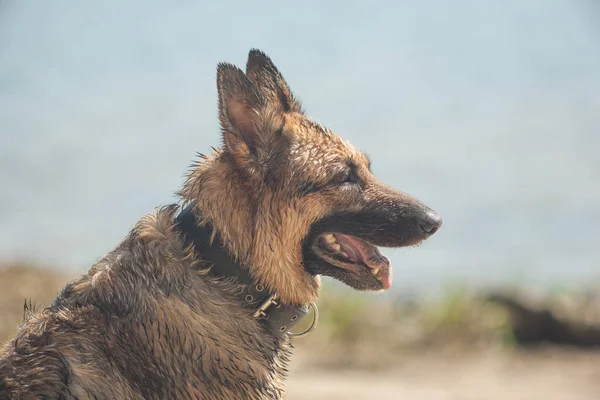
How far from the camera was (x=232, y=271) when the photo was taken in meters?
3.80

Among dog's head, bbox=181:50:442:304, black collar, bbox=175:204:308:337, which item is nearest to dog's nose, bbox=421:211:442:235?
dog's head, bbox=181:50:442:304

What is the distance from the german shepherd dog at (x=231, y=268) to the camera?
3416 millimetres

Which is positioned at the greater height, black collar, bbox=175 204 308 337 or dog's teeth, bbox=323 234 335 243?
dog's teeth, bbox=323 234 335 243

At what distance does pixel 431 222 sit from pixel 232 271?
1217 millimetres

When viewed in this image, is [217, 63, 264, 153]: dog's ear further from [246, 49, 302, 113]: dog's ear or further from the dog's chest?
the dog's chest

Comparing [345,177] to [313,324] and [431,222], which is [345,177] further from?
[313,324]

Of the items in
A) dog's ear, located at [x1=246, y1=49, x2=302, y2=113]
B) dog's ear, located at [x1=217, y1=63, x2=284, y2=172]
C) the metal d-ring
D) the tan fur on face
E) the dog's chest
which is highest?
dog's ear, located at [x1=246, y1=49, x2=302, y2=113]

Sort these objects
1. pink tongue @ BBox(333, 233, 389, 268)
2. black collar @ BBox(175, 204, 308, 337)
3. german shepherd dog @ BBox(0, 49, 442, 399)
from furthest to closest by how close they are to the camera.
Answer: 1. pink tongue @ BBox(333, 233, 389, 268)
2. black collar @ BBox(175, 204, 308, 337)
3. german shepherd dog @ BBox(0, 49, 442, 399)

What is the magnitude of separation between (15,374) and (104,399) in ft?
1.43

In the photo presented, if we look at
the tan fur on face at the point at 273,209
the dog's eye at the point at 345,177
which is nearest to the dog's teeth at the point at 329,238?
the tan fur on face at the point at 273,209

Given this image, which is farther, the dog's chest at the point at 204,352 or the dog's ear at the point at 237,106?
the dog's ear at the point at 237,106

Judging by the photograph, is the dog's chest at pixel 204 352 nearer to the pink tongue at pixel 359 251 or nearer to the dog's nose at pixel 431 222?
the pink tongue at pixel 359 251

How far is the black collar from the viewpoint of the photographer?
148 inches

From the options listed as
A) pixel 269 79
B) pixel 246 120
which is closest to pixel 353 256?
pixel 246 120
